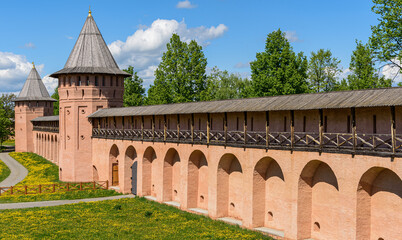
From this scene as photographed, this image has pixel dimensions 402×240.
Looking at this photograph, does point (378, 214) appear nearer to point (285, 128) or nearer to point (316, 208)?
point (316, 208)

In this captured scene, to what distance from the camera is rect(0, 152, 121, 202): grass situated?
104 ft

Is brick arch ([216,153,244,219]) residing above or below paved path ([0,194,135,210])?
above

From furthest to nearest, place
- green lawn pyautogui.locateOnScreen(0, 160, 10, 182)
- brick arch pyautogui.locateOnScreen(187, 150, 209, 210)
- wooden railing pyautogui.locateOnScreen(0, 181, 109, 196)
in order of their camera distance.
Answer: green lawn pyautogui.locateOnScreen(0, 160, 10, 182) → wooden railing pyautogui.locateOnScreen(0, 181, 109, 196) → brick arch pyautogui.locateOnScreen(187, 150, 209, 210)

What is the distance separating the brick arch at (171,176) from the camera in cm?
2958

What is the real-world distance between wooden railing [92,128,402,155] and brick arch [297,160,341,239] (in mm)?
1146

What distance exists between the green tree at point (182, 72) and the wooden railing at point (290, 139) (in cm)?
1715

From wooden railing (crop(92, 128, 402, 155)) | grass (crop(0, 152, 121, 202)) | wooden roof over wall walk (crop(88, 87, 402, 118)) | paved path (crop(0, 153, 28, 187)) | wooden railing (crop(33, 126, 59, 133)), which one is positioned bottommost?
paved path (crop(0, 153, 28, 187))

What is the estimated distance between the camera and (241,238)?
20250mm

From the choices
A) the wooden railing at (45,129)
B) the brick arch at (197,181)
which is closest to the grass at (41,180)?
the wooden railing at (45,129)

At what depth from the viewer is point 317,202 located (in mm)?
20141

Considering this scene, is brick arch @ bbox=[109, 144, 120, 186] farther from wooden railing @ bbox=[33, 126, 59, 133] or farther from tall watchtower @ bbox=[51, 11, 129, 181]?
wooden railing @ bbox=[33, 126, 59, 133]

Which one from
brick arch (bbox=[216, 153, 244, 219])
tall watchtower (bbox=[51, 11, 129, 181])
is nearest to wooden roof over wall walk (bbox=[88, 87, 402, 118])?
brick arch (bbox=[216, 153, 244, 219])

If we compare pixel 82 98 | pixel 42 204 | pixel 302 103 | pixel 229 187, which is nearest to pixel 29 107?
pixel 82 98

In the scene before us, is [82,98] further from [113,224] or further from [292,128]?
[292,128]
